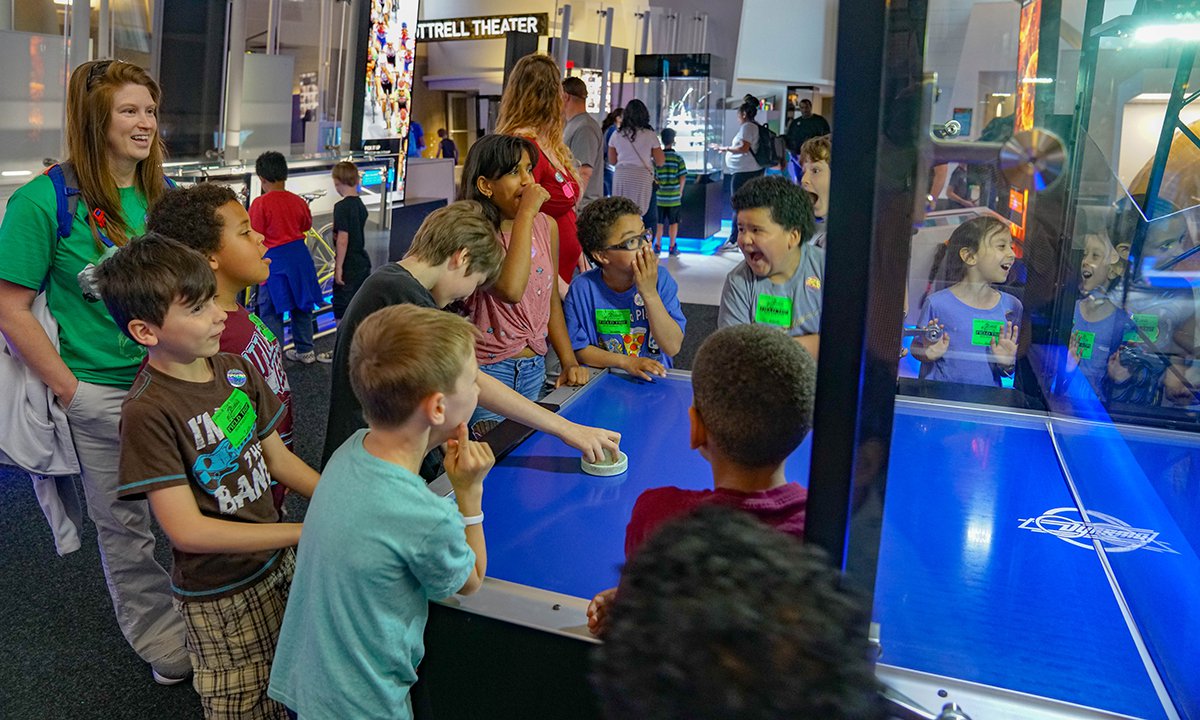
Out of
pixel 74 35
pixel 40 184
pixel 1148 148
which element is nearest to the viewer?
pixel 1148 148

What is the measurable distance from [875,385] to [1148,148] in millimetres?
803

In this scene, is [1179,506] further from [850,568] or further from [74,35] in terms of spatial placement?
[74,35]

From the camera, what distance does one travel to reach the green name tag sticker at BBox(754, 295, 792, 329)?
1.93 meters

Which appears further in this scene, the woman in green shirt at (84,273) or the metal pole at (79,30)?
the metal pole at (79,30)

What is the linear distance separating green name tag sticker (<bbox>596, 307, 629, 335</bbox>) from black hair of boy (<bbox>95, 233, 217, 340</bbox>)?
1064mm

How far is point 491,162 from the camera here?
7.64 feet

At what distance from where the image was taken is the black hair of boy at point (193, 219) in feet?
5.97

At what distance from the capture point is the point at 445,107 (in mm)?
14203

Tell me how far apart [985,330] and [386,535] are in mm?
894

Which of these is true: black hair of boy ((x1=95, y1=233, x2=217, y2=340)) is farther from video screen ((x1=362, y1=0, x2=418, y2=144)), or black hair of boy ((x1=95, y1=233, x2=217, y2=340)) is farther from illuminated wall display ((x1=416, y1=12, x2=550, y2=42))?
illuminated wall display ((x1=416, y1=12, x2=550, y2=42))

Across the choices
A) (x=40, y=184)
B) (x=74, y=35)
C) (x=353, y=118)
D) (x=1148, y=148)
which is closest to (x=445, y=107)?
(x=353, y=118)

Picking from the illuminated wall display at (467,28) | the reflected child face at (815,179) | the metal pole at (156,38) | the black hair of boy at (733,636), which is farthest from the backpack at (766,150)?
the black hair of boy at (733,636)

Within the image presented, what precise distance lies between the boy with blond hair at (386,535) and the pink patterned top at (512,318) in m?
1.02

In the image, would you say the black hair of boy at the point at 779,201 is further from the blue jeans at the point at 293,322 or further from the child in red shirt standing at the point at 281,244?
the blue jeans at the point at 293,322
